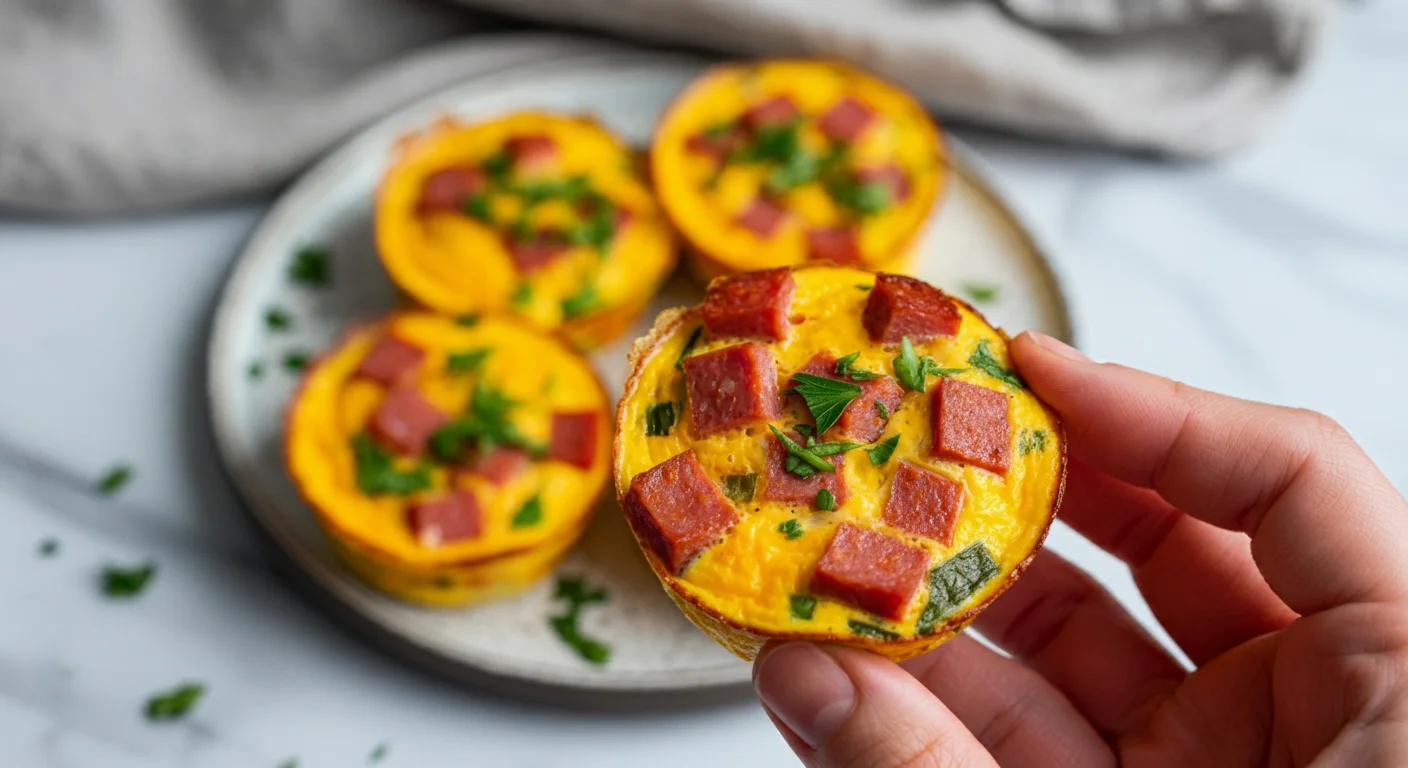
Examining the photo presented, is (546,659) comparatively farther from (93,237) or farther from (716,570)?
(93,237)

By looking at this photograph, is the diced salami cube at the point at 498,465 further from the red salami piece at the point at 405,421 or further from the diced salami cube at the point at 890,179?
the diced salami cube at the point at 890,179

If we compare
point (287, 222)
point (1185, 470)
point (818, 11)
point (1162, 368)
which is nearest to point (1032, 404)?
point (1185, 470)

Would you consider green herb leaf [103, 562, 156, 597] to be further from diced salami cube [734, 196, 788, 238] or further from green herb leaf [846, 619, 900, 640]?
green herb leaf [846, 619, 900, 640]

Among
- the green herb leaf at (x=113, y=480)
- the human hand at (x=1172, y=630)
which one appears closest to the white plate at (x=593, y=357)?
the green herb leaf at (x=113, y=480)

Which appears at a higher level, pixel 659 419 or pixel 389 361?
pixel 659 419

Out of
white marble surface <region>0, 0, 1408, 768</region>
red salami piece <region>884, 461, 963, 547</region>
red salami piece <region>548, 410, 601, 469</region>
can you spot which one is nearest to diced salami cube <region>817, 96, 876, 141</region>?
white marble surface <region>0, 0, 1408, 768</region>

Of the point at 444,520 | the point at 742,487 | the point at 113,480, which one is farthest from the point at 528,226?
the point at 742,487

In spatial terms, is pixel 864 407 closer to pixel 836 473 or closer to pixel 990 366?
pixel 836 473
